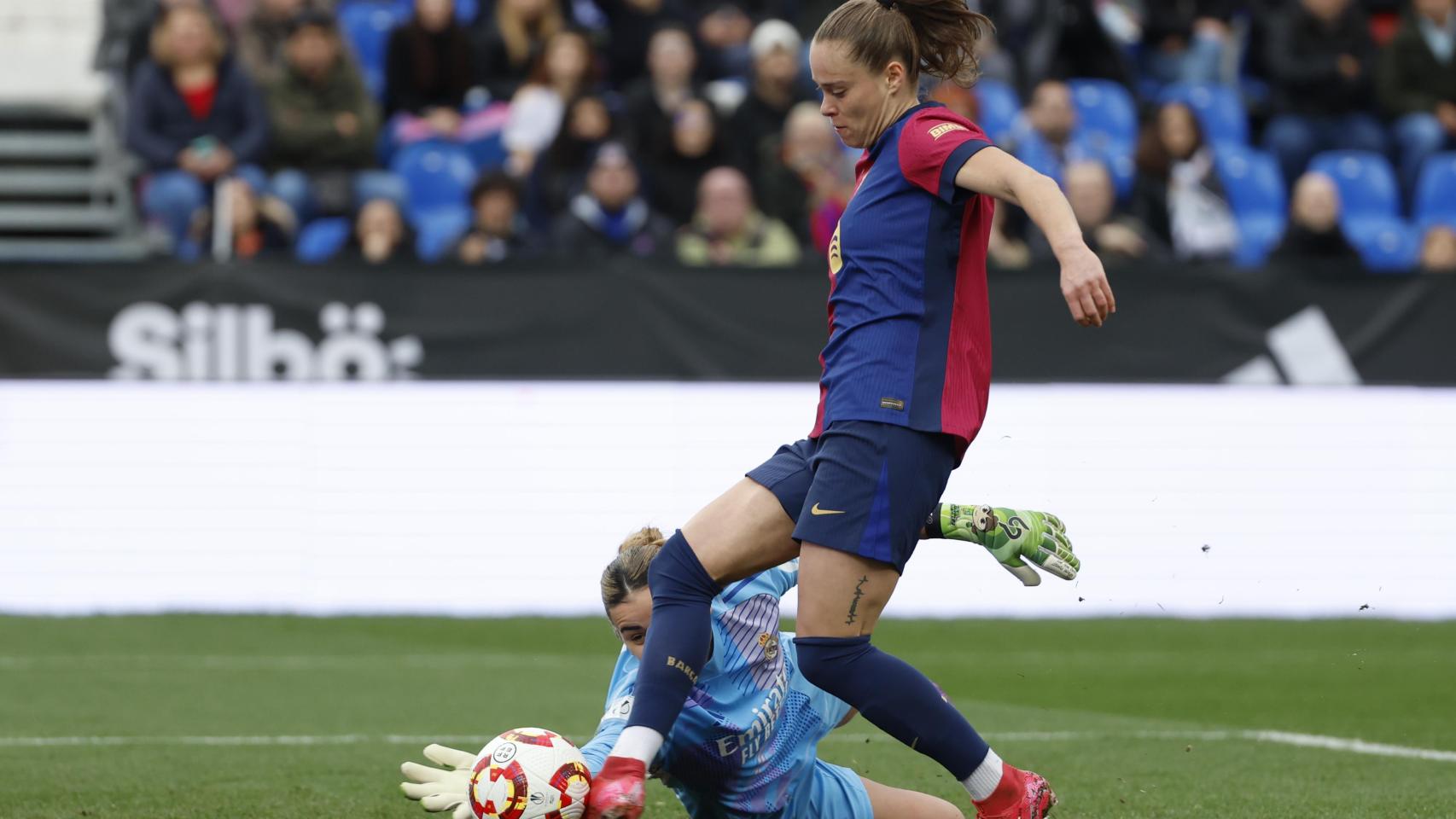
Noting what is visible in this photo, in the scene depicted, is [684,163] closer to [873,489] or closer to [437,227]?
[437,227]

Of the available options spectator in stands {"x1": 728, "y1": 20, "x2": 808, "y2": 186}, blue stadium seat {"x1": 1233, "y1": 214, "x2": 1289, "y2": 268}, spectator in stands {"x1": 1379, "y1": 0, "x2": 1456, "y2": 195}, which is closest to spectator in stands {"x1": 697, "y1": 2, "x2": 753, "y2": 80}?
spectator in stands {"x1": 728, "y1": 20, "x2": 808, "y2": 186}

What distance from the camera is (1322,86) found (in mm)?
15555

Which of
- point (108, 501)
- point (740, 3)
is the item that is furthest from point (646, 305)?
point (740, 3)

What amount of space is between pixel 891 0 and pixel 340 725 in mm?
4054

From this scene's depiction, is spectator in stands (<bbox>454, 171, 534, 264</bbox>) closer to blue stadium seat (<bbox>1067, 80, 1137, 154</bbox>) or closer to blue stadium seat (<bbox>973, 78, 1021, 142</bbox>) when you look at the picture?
blue stadium seat (<bbox>973, 78, 1021, 142</bbox>)

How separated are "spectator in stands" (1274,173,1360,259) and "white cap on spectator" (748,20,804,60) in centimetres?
376

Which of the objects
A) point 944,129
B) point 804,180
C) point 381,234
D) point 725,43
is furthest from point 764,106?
point 944,129

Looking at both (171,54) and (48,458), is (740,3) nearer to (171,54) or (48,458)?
(171,54)

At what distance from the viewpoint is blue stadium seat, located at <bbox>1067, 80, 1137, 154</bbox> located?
50.9 feet

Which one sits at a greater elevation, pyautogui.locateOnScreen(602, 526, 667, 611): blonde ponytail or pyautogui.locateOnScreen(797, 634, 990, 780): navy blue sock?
pyautogui.locateOnScreen(602, 526, 667, 611): blonde ponytail

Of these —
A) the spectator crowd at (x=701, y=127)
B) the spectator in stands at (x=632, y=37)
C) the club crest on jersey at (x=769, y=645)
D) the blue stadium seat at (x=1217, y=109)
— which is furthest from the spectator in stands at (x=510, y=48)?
the club crest on jersey at (x=769, y=645)

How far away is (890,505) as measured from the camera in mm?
4305

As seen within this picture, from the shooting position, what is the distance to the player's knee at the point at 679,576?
451cm

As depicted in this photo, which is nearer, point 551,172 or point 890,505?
point 890,505
